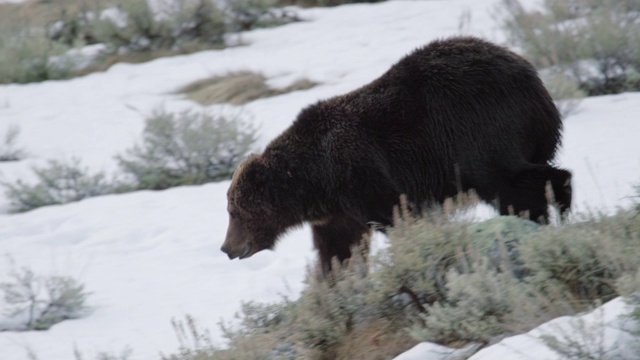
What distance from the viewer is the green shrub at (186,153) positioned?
10992 millimetres

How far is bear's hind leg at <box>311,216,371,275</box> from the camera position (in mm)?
6570

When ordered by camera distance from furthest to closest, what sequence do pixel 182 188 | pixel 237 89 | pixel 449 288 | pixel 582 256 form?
pixel 237 89, pixel 182 188, pixel 449 288, pixel 582 256

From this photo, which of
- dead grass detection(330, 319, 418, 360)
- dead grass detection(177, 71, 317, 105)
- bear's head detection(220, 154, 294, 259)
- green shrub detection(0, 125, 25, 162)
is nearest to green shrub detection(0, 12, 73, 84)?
dead grass detection(177, 71, 317, 105)

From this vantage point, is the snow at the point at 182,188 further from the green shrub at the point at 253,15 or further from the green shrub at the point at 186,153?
the green shrub at the point at 253,15

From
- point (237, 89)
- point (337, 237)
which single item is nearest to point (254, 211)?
point (337, 237)

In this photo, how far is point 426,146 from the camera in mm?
6281

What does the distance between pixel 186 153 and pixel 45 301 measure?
12.1 ft

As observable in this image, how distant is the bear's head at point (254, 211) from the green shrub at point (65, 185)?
4.36 m

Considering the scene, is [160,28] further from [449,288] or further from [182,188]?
[449,288]

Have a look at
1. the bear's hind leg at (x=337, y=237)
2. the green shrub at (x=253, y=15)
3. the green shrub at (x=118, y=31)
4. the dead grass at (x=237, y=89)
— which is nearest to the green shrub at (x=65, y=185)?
the dead grass at (x=237, y=89)

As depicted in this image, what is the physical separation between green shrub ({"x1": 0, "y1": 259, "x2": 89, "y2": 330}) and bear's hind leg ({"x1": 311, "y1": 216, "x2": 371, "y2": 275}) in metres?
2.22

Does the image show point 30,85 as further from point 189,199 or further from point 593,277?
point 593,277

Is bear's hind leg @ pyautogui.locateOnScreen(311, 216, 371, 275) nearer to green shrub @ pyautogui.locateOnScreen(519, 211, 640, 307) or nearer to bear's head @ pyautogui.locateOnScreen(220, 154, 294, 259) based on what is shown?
bear's head @ pyautogui.locateOnScreen(220, 154, 294, 259)

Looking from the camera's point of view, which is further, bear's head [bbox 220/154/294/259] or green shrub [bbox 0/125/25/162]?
green shrub [bbox 0/125/25/162]
